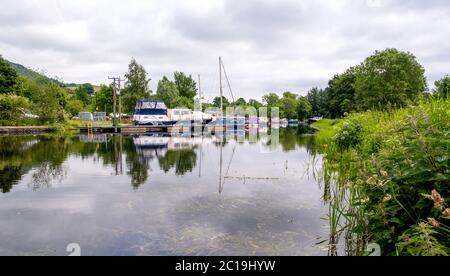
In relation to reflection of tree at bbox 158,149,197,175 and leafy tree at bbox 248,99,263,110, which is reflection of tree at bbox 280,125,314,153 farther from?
leafy tree at bbox 248,99,263,110

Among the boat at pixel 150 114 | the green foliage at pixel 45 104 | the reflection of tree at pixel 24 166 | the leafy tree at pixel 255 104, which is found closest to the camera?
the reflection of tree at pixel 24 166

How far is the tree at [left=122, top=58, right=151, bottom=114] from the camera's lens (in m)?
67.6

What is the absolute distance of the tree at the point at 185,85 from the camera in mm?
80375

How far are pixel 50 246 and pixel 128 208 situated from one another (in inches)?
107

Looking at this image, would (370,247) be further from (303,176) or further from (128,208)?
(303,176)

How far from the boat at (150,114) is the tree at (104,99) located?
83.4 feet

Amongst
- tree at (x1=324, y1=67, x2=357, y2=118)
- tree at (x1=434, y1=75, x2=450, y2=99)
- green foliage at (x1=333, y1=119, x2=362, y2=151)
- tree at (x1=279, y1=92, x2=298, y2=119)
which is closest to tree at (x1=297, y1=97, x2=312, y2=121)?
tree at (x1=279, y1=92, x2=298, y2=119)

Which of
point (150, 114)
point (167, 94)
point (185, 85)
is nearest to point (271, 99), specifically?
point (185, 85)

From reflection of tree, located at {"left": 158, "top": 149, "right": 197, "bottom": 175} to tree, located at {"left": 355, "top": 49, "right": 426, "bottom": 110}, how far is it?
99.4 ft

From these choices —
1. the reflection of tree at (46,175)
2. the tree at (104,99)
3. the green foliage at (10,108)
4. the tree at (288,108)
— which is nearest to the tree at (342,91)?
the tree at (288,108)

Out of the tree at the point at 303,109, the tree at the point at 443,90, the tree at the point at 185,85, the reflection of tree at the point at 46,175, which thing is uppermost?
the tree at the point at 185,85

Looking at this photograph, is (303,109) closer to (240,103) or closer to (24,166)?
(240,103)

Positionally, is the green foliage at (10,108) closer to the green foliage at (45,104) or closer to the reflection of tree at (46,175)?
the green foliage at (45,104)
